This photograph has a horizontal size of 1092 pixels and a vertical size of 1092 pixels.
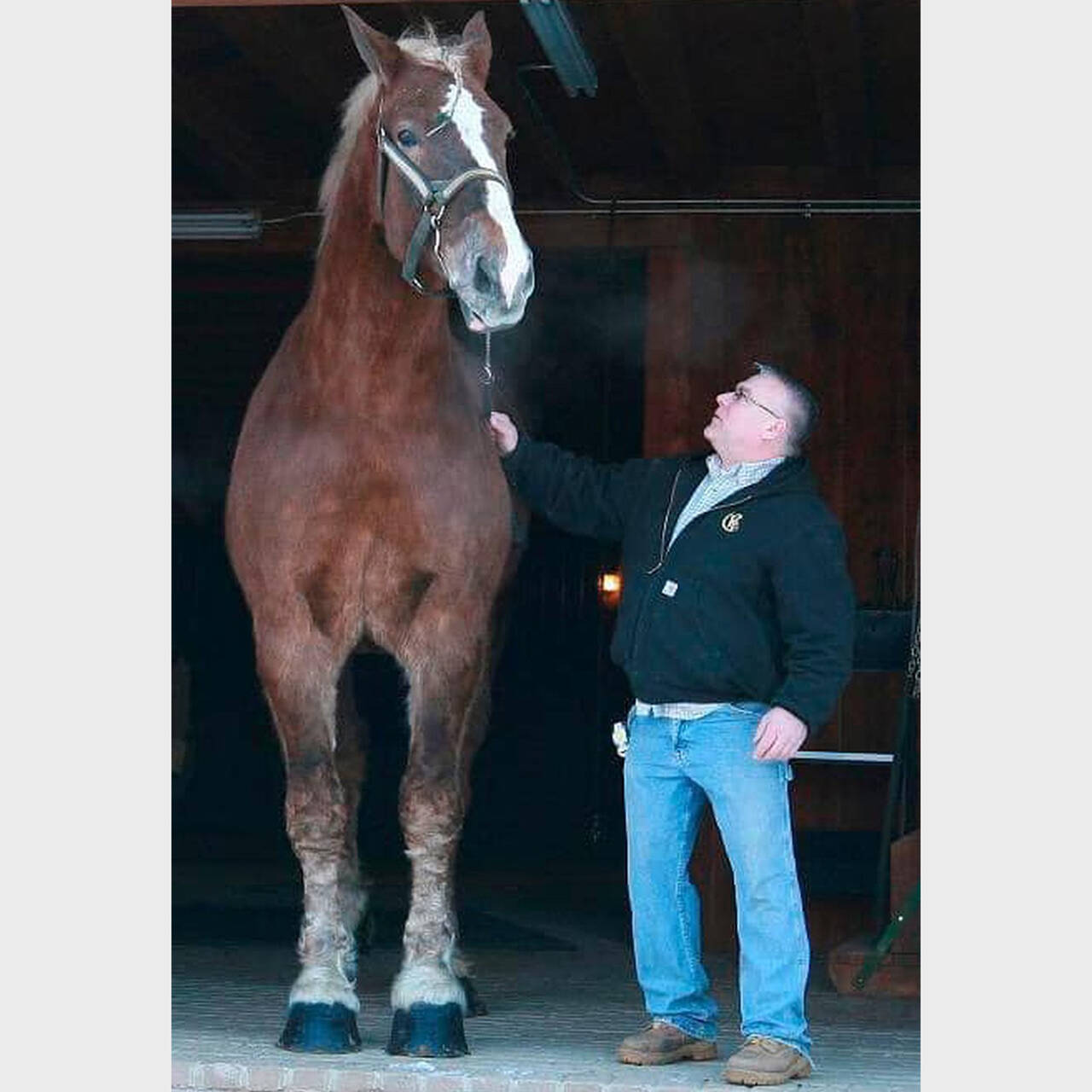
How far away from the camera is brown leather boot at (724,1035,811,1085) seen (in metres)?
4.62

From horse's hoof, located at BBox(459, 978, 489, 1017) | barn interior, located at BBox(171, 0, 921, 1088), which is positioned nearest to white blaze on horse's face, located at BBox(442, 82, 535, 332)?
barn interior, located at BBox(171, 0, 921, 1088)

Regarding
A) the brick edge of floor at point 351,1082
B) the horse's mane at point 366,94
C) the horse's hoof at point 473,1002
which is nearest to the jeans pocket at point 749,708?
the brick edge of floor at point 351,1082

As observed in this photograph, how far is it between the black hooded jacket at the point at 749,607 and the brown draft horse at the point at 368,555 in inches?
18.6

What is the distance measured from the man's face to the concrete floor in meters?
1.36

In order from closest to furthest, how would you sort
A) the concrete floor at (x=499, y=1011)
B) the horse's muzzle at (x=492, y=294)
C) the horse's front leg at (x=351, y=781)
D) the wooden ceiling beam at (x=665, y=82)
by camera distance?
the horse's muzzle at (x=492, y=294) → the concrete floor at (x=499, y=1011) → the wooden ceiling beam at (x=665, y=82) → the horse's front leg at (x=351, y=781)

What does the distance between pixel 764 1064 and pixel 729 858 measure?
1.44 ft

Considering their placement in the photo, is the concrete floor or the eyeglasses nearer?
the concrete floor

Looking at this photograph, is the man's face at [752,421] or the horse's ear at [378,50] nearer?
the horse's ear at [378,50]

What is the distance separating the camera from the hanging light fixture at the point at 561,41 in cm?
514

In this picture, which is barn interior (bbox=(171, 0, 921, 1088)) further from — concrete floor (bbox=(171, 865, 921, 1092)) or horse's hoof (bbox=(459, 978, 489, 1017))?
horse's hoof (bbox=(459, 978, 489, 1017))

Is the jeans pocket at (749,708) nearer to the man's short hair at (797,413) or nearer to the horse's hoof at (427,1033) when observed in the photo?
the man's short hair at (797,413)

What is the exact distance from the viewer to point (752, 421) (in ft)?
15.9

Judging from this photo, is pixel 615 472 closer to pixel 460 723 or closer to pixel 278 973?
pixel 460 723
